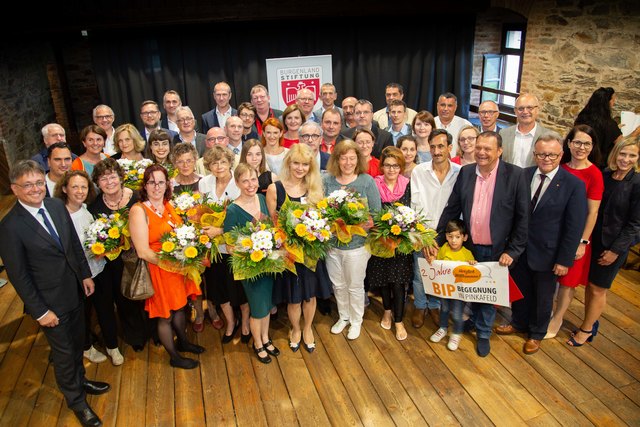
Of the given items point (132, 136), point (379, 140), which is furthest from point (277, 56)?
point (132, 136)

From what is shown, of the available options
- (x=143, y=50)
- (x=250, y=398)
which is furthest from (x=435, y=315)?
(x=143, y=50)

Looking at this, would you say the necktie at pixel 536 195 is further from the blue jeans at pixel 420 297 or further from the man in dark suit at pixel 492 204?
the blue jeans at pixel 420 297

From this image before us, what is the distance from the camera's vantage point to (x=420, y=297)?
412 cm

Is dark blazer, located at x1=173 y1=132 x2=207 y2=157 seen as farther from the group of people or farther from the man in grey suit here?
the man in grey suit

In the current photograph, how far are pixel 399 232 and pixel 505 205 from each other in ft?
2.58

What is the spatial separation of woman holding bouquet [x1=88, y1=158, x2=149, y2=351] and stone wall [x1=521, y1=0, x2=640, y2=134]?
5.72 m

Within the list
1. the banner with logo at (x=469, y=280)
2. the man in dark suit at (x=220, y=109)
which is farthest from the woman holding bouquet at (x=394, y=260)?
the man in dark suit at (x=220, y=109)

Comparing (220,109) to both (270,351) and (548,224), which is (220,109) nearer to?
(270,351)

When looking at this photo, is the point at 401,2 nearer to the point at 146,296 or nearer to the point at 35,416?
the point at 146,296

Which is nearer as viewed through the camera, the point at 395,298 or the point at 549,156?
the point at 549,156

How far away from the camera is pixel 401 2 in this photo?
7.00m

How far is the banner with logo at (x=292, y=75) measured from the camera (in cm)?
746

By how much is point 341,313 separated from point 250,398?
1.08m

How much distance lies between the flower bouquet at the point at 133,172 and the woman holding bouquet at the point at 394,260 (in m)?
1.97
